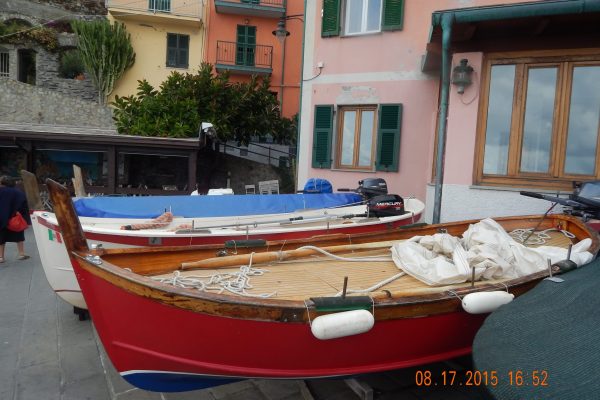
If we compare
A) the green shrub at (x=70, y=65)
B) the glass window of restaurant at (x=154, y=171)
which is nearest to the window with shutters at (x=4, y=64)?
the green shrub at (x=70, y=65)

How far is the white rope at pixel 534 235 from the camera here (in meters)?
4.63

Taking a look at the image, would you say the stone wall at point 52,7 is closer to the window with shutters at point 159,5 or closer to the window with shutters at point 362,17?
the window with shutters at point 159,5

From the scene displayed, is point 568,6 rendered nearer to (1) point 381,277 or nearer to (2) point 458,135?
(2) point 458,135

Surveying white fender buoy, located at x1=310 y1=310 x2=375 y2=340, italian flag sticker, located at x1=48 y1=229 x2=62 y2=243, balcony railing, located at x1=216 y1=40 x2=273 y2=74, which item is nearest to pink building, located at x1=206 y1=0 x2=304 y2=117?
balcony railing, located at x1=216 y1=40 x2=273 y2=74

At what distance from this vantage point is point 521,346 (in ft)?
8.20

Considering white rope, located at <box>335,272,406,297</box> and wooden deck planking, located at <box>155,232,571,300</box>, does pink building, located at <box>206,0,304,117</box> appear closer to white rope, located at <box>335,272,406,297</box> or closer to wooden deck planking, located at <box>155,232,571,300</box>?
wooden deck planking, located at <box>155,232,571,300</box>

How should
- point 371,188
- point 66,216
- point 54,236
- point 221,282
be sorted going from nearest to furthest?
point 66,216
point 221,282
point 54,236
point 371,188

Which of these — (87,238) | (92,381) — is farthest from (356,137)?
(92,381)

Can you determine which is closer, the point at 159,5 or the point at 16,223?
the point at 16,223

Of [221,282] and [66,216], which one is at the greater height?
[66,216]

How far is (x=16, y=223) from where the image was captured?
7.69 metres

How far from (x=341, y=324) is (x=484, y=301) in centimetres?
109

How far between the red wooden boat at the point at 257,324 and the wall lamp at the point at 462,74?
3813 millimetres

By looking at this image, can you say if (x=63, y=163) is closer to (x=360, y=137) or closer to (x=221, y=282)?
(x=360, y=137)
